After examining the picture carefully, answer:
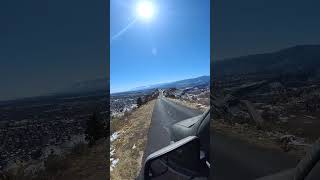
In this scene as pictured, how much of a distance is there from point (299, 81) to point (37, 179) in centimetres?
613

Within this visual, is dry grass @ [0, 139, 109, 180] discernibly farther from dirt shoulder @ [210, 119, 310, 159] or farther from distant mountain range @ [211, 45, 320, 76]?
distant mountain range @ [211, 45, 320, 76]

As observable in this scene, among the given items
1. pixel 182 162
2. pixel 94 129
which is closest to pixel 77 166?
pixel 94 129

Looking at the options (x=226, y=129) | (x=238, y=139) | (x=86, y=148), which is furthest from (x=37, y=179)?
(x=226, y=129)

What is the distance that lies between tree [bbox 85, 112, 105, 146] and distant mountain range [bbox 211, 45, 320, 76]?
10.9 feet

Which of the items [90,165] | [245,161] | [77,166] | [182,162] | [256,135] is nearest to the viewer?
[182,162]

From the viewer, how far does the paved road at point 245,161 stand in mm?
4270

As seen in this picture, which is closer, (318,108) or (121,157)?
(318,108)

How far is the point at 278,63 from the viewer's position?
763cm

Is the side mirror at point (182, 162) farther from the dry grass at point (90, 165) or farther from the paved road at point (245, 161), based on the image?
the dry grass at point (90, 165)

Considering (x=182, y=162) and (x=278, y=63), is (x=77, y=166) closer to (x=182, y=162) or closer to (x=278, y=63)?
(x=182, y=162)

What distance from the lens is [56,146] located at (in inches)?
205

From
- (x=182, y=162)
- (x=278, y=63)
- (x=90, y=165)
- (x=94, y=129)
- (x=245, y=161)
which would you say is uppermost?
(x=278, y=63)

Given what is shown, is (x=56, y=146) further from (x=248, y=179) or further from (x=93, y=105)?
(x=248, y=179)

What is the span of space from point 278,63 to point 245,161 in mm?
3495
